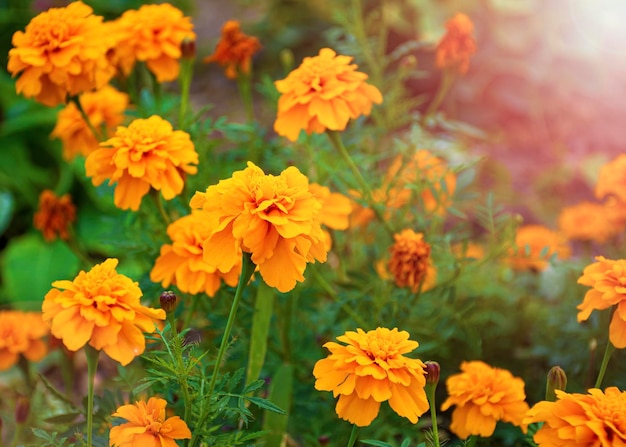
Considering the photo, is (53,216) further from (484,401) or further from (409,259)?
(484,401)

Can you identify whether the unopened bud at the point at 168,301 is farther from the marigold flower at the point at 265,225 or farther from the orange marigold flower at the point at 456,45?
the orange marigold flower at the point at 456,45

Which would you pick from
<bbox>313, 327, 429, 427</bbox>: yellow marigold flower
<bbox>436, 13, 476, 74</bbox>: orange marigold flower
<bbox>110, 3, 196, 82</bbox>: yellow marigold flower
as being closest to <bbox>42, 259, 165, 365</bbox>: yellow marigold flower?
<bbox>313, 327, 429, 427</bbox>: yellow marigold flower

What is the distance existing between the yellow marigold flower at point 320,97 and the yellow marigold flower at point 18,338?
587 millimetres

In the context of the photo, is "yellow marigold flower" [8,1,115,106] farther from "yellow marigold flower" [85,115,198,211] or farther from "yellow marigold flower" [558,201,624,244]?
"yellow marigold flower" [558,201,624,244]

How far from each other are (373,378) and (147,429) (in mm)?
277

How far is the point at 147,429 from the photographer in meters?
0.93

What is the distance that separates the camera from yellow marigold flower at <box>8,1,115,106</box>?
4.03 ft

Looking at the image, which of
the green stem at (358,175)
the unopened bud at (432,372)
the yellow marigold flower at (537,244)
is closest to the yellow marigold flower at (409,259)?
the green stem at (358,175)

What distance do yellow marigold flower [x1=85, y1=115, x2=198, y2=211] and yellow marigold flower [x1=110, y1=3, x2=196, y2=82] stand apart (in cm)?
27

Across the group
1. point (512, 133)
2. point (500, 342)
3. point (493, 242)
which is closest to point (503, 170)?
point (512, 133)

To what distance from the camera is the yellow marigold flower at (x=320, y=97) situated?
4.01 feet

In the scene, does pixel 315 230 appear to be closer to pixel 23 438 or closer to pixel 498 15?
pixel 23 438

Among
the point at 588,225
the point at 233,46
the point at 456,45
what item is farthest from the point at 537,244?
the point at 233,46

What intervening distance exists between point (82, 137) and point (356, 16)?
659mm
